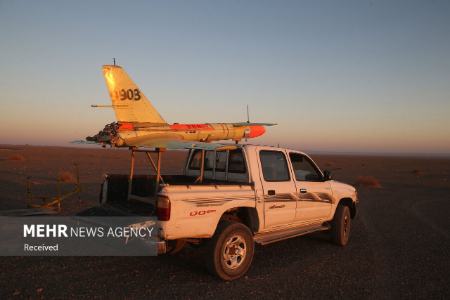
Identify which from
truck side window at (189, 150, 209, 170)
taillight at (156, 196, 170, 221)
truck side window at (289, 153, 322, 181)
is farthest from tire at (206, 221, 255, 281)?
truck side window at (189, 150, 209, 170)

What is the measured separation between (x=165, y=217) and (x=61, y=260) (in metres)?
2.71

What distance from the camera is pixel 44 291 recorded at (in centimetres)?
520

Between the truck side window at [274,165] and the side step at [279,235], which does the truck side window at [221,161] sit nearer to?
the truck side window at [274,165]

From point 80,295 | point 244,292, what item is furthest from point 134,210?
point 244,292

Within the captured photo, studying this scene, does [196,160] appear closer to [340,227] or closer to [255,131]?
[340,227]

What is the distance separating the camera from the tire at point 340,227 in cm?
821

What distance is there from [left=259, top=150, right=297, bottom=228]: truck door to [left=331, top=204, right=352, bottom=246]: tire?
5.39 ft

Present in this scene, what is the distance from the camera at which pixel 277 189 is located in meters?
6.75

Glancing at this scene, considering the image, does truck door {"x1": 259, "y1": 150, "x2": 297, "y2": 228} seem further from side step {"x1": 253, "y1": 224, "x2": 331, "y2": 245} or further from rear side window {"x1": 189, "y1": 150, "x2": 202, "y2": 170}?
rear side window {"x1": 189, "y1": 150, "x2": 202, "y2": 170}

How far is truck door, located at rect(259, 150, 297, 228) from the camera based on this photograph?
6594 mm

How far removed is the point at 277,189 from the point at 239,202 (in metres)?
0.99

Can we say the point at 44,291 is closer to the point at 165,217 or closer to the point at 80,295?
the point at 80,295

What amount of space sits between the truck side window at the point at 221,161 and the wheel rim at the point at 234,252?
154 centimetres

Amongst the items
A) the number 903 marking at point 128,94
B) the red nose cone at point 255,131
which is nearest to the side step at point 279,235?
the red nose cone at point 255,131
